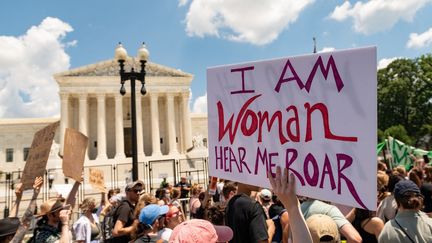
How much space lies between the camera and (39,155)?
3756 mm

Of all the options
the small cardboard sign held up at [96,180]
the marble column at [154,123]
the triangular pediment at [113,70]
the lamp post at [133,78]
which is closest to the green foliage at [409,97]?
the triangular pediment at [113,70]

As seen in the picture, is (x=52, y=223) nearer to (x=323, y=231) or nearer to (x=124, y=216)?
(x=124, y=216)

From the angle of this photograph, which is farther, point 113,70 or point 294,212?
point 113,70

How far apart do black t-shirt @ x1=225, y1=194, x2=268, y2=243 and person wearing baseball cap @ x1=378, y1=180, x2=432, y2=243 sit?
Answer: 92cm

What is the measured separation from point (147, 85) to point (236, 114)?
41592 mm

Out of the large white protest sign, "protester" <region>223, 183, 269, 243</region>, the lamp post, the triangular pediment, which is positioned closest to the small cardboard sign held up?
Answer: the lamp post

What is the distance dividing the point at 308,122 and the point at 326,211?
1.26 meters

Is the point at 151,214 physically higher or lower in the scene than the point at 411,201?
lower

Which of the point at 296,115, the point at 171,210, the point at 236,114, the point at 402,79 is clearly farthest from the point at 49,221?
the point at 402,79

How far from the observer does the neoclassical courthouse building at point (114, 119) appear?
4125 centimetres

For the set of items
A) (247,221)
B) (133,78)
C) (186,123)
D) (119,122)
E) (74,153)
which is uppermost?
(133,78)

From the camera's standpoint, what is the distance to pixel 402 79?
131ft

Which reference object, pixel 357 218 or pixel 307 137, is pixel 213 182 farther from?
pixel 307 137

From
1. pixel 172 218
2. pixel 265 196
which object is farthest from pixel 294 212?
pixel 265 196
